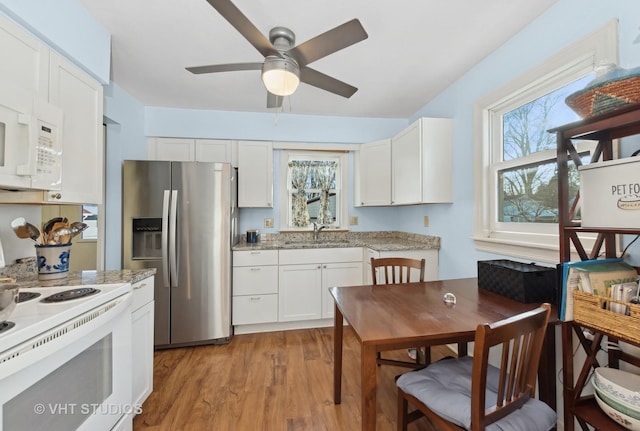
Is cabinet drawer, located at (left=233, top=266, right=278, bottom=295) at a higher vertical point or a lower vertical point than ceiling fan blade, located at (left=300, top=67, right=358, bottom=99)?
lower

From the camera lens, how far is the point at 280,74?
1.47 m

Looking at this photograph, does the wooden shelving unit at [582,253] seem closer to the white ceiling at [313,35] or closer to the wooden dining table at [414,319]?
the wooden dining table at [414,319]

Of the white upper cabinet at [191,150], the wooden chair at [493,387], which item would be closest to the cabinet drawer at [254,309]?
the white upper cabinet at [191,150]

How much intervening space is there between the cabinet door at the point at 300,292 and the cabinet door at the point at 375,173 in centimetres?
107

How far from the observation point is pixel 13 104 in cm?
110

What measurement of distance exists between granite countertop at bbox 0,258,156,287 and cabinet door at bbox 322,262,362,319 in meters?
1.72

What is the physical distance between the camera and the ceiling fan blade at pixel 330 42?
4.08 ft

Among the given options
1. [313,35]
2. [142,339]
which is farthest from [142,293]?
[313,35]

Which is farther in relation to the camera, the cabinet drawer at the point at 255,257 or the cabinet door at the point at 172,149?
the cabinet door at the point at 172,149

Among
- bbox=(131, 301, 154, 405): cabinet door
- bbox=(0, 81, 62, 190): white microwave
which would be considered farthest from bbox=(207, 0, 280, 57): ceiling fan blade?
bbox=(131, 301, 154, 405): cabinet door

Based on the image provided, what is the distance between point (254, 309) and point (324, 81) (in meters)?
2.25

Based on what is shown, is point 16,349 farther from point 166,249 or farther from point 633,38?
point 633,38

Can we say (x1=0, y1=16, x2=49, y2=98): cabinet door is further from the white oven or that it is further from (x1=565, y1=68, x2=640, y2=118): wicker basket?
(x1=565, y1=68, x2=640, y2=118): wicker basket

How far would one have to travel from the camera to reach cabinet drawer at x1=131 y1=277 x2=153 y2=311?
1.57m
